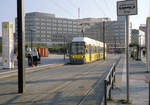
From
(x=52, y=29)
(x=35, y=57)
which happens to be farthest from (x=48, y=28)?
(x=35, y=57)

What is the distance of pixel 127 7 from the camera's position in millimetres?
6621

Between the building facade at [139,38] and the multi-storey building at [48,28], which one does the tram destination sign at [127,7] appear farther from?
the multi-storey building at [48,28]

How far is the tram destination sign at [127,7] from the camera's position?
650 cm

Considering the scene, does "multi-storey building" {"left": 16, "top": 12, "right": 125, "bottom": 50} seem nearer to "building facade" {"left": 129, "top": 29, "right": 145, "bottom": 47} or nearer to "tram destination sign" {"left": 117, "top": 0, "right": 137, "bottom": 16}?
"building facade" {"left": 129, "top": 29, "right": 145, "bottom": 47}

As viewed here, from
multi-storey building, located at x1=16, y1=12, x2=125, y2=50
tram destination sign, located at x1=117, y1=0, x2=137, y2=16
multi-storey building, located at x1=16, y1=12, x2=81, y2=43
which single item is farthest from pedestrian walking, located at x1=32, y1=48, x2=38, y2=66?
multi-storey building, located at x1=16, y1=12, x2=81, y2=43

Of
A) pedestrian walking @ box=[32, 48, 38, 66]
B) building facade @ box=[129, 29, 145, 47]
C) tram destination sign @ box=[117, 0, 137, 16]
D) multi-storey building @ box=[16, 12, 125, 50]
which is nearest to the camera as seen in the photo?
tram destination sign @ box=[117, 0, 137, 16]

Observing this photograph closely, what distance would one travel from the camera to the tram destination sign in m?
6.50

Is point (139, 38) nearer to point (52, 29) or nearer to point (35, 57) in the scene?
point (35, 57)

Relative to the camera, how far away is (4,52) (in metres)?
19.4

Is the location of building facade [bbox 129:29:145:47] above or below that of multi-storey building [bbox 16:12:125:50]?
below

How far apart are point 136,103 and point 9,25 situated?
15841 millimetres

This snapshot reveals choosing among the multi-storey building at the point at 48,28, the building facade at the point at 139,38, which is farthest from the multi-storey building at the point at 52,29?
the building facade at the point at 139,38

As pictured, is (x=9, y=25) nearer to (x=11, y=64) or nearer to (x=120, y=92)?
(x=11, y=64)

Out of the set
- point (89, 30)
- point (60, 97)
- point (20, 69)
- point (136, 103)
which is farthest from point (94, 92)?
point (89, 30)
